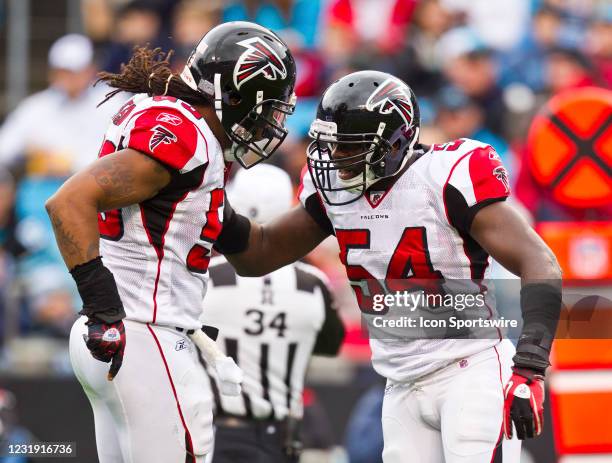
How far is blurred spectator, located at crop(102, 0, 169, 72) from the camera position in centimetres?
917

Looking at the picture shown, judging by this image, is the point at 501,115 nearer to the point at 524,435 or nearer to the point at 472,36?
the point at 472,36

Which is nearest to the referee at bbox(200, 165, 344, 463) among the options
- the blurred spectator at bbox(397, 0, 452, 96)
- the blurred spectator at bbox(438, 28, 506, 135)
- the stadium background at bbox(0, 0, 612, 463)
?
the stadium background at bbox(0, 0, 612, 463)

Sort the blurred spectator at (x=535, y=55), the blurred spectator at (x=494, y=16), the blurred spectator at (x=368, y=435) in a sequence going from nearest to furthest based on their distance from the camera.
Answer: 1. the blurred spectator at (x=368, y=435)
2. the blurred spectator at (x=535, y=55)
3. the blurred spectator at (x=494, y=16)

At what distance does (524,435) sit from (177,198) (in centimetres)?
135

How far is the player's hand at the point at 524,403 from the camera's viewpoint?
3574 millimetres

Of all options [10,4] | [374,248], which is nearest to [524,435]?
[374,248]

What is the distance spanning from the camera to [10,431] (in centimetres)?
620

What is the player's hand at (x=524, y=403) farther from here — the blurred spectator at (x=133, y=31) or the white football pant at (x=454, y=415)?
the blurred spectator at (x=133, y=31)

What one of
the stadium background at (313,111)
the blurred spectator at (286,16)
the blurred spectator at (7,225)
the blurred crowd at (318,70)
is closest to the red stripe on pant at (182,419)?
the stadium background at (313,111)

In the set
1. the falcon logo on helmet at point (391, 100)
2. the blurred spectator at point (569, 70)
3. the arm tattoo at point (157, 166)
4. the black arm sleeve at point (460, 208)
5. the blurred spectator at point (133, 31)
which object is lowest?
the black arm sleeve at point (460, 208)

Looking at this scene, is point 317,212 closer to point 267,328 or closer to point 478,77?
point 267,328

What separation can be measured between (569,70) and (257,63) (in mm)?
4824

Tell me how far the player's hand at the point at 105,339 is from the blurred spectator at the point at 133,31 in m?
5.71

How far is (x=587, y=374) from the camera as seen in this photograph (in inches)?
208
